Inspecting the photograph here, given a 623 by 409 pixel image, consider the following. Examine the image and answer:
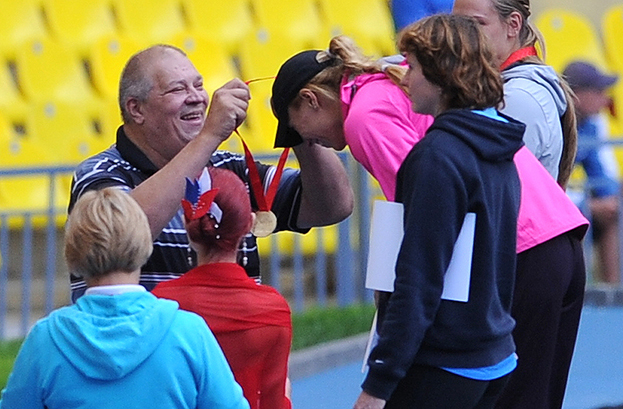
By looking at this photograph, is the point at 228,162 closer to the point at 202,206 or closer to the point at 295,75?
the point at 295,75

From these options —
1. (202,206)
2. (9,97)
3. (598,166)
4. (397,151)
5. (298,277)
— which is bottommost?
(298,277)

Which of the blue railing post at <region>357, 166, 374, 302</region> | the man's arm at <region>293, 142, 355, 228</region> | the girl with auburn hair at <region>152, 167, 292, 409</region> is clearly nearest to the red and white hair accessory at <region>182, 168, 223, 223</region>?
the girl with auburn hair at <region>152, 167, 292, 409</region>

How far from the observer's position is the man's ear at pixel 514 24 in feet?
11.1

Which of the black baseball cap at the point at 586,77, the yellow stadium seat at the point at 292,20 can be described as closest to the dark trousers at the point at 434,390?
the black baseball cap at the point at 586,77

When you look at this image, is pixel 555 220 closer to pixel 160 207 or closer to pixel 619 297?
pixel 160 207

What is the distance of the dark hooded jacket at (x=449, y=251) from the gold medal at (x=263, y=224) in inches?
19.5

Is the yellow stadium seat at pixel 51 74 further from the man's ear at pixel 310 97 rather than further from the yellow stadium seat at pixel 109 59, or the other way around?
the man's ear at pixel 310 97

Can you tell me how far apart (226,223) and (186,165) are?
0.27 meters

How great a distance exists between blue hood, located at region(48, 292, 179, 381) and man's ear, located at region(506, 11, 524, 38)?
1.33m

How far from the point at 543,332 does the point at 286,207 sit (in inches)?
33.8

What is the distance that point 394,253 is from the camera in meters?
2.91

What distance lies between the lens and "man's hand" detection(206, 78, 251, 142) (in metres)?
3.19

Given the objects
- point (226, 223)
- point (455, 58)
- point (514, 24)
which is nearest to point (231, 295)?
point (226, 223)

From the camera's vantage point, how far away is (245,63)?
30.0 feet
